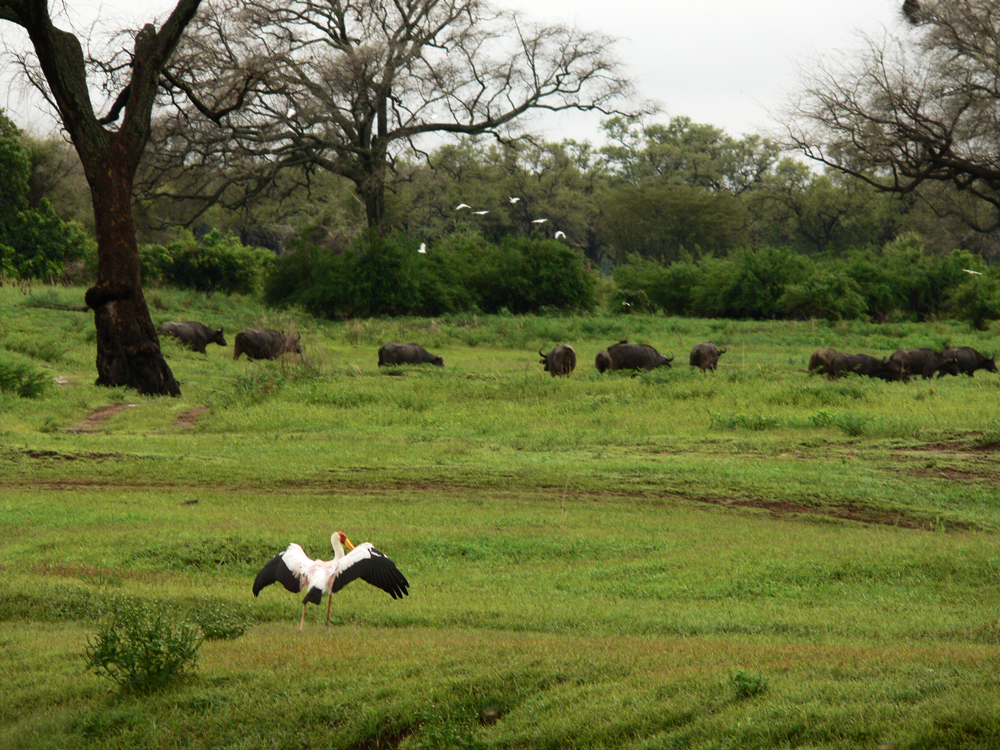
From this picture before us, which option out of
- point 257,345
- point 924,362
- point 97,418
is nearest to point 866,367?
point 924,362

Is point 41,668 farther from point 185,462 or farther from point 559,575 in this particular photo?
point 185,462

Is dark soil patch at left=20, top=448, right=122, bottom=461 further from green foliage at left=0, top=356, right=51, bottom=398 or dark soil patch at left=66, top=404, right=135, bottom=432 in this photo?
green foliage at left=0, top=356, right=51, bottom=398

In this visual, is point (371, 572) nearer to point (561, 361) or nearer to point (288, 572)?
point (288, 572)

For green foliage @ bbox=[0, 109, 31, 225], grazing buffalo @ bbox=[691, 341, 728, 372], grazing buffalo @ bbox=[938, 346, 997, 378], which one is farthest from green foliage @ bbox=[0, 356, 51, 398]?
green foliage @ bbox=[0, 109, 31, 225]

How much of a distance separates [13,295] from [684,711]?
93.1 feet

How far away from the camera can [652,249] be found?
69.6 metres

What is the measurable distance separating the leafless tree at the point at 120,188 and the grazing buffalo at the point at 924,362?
15.8 metres

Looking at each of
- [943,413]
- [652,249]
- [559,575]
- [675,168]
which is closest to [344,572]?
[559,575]

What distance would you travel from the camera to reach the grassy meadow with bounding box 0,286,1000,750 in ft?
15.7

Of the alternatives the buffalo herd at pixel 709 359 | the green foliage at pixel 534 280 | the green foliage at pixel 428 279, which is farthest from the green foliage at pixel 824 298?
the buffalo herd at pixel 709 359

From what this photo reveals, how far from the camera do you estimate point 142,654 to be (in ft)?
17.1

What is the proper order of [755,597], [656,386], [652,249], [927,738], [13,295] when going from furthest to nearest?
[652,249]
[13,295]
[656,386]
[755,597]
[927,738]

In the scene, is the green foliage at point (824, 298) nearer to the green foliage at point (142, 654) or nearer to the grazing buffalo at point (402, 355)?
the grazing buffalo at point (402, 355)

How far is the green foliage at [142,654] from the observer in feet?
17.1
